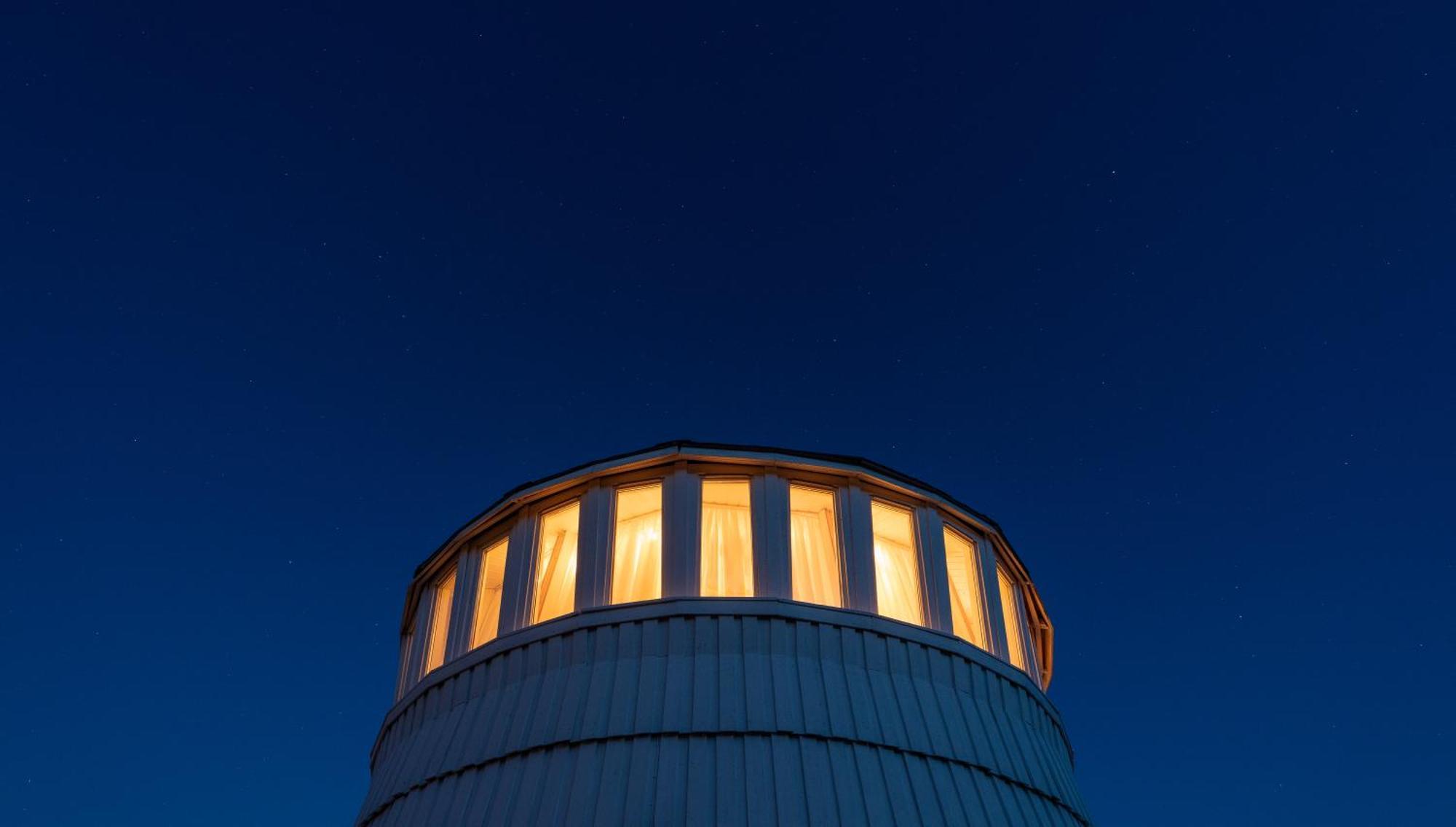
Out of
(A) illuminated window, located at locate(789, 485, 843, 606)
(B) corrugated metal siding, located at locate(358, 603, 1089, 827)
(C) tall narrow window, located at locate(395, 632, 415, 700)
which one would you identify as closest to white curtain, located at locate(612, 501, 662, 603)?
(B) corrugated metal siding, located at locate(358, 603, 1089, 827)

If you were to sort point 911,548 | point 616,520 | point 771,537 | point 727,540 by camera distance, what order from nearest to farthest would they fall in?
point 771,537, point 727,540, point 616,520, point 911,548

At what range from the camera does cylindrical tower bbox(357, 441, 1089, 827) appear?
9.65 m

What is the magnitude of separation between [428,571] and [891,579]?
5.88 metres

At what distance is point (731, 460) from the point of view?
1185cm

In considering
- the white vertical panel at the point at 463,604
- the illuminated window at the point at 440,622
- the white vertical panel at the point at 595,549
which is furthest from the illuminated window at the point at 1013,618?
the illuminated window at the point at 440,622

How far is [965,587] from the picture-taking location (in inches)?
504

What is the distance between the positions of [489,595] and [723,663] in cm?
357

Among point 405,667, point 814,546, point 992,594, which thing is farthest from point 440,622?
point 992,594

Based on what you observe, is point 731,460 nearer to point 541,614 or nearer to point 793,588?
point 793,588

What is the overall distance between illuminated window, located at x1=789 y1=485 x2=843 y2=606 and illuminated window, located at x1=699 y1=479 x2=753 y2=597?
49 centimetres

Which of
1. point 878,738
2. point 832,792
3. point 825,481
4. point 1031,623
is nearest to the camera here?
point 832,792

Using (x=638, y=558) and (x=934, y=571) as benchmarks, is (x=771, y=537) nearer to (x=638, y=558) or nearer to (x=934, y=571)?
(x=638, y=558)

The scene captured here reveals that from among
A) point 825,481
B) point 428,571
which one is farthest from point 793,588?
point 428,571

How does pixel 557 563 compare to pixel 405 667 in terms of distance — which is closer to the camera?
pixel 557 563
